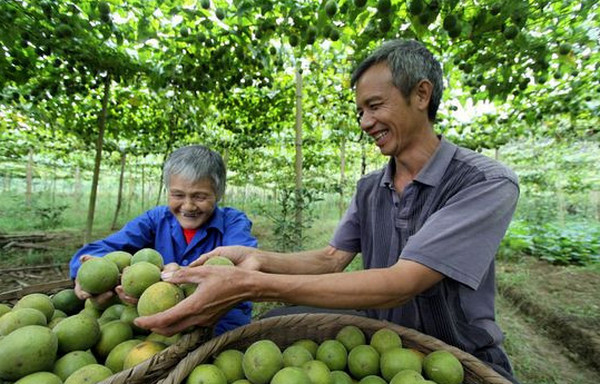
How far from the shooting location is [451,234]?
5.26ft

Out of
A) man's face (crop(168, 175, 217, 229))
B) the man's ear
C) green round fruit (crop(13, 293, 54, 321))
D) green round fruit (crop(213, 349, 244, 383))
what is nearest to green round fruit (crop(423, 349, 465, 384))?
green round fruit (crop(213, 349, 244, 383))

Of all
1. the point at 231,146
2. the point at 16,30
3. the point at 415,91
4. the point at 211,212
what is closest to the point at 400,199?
the point at 415,91

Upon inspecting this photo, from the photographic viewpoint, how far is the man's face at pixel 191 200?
223 centimetres

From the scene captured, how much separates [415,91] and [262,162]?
13.3 meters

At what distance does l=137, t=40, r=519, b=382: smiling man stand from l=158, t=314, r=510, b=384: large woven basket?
113mm

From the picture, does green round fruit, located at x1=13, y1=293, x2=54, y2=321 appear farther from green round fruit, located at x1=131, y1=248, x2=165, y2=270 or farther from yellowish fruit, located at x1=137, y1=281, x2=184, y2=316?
yellowish fruit, located at x1=137, y1=281, x2=184, y2=316

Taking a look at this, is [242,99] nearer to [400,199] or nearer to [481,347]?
[400,199]

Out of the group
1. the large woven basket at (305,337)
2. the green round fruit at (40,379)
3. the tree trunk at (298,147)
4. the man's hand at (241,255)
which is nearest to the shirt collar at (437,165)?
the large woven basket at (305,337)

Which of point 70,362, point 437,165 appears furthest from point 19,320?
point 437,165

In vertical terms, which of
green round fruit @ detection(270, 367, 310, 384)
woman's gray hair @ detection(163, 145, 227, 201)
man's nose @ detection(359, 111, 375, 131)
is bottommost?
green round fruit @ detection(270, 367, 310, 384)

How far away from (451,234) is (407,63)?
918 millimetres

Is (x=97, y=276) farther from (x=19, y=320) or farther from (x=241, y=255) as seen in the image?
(x=241, y=255)

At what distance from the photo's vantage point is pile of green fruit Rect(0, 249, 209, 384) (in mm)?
1218

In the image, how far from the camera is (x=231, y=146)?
32.8 feet
